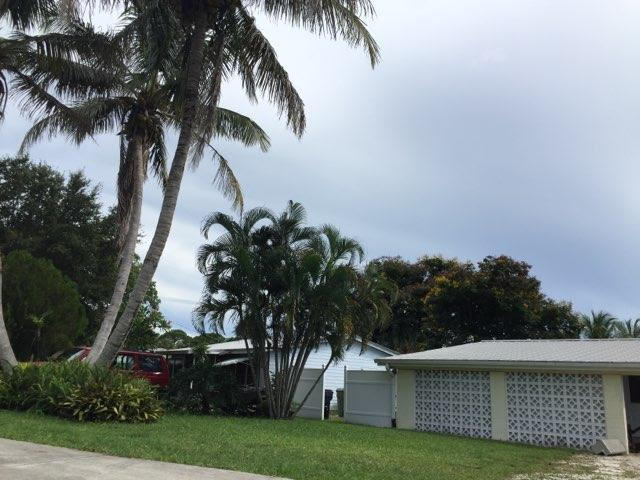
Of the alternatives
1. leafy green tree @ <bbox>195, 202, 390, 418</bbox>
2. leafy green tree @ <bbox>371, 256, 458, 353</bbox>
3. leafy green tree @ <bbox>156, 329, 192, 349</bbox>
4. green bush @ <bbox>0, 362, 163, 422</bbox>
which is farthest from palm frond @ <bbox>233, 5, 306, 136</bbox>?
→ leafy green tree @ <bbox>156, 329, 192, 349</bbox>

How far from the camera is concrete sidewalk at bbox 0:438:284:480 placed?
22.0 ft

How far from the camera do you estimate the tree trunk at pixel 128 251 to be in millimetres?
16359

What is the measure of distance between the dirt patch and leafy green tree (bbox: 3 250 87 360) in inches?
697

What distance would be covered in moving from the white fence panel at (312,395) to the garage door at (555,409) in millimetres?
7401

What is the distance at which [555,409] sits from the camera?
15.6 meters

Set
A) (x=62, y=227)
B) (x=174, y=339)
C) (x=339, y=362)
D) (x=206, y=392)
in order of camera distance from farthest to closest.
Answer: (x=174, y=339) → (x=62, y=227) → (x=339, y=362) → (x=206, y=392)

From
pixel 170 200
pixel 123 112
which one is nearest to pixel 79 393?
pixel 170 200

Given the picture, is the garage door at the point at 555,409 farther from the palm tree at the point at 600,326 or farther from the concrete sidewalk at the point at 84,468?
the palm tree at the point at 600,326

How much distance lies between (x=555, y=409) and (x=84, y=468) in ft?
40.6

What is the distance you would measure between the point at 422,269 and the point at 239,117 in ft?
74.0

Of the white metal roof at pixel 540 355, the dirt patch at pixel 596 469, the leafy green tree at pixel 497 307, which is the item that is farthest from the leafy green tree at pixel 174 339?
the dirt patch at pixel 596 469

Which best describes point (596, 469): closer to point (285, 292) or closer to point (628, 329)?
point (285, 292)

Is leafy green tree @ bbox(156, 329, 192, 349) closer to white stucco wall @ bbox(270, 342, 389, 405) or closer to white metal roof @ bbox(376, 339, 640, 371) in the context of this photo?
white stucco wall @ bbox(270, 342, 389, 405)

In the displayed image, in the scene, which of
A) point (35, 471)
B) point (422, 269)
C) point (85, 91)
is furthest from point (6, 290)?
point (422, 269)
